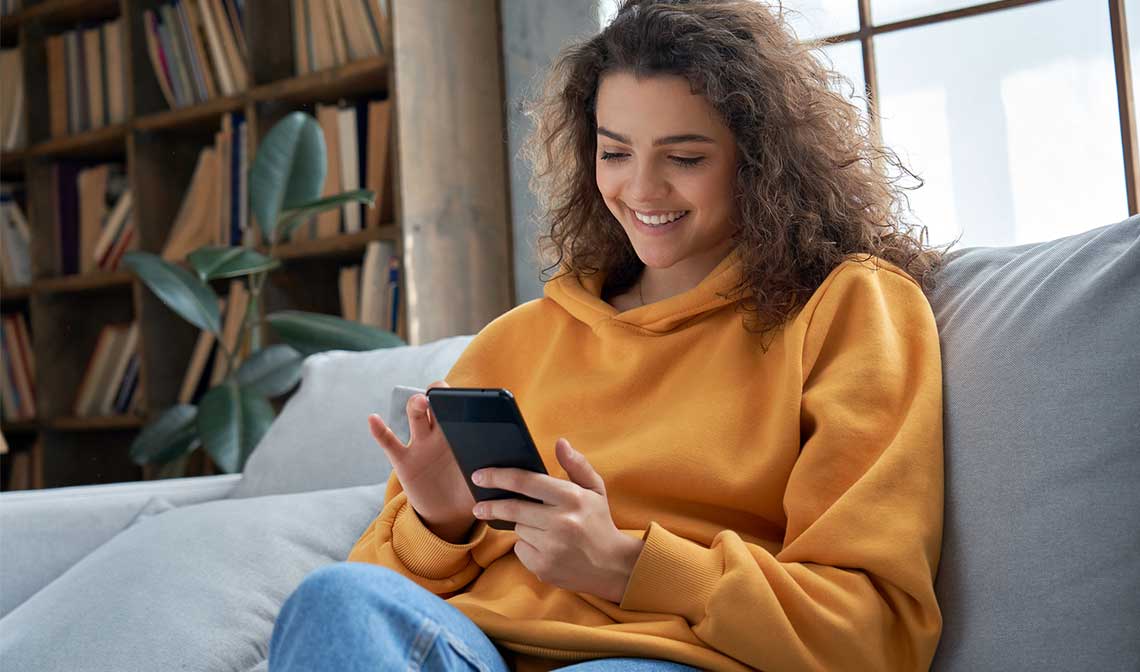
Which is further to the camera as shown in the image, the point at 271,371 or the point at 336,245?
the point at 336,245

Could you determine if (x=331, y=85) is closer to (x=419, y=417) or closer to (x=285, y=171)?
(x=285, y=171)

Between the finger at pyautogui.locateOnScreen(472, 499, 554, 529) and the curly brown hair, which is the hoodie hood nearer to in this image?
the curly brown hair

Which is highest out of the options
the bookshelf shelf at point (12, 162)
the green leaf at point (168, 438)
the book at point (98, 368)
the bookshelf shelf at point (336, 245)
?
the bookshelf shelf at point (12, 162)

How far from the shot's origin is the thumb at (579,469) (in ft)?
3.01

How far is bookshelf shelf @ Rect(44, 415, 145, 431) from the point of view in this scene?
10.1ft

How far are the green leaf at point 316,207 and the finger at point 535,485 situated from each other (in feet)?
5.33

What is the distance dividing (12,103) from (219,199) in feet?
3.04

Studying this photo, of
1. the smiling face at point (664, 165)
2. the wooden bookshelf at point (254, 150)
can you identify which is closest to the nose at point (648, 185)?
the smiling face at point (664, 165)

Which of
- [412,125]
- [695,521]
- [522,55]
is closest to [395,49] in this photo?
[412,125]

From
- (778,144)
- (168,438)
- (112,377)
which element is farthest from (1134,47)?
(112,377)

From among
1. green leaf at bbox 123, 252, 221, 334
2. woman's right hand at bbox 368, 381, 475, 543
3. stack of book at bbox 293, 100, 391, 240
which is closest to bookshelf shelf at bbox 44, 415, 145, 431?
green leaf at bbox 123, 252, 221, 334

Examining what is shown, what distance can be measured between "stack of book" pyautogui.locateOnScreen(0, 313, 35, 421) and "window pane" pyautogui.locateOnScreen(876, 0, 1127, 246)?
8.67ft

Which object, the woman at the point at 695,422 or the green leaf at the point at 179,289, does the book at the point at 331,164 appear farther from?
the woman at the point at 695,422

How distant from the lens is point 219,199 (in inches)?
117
